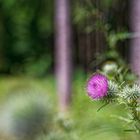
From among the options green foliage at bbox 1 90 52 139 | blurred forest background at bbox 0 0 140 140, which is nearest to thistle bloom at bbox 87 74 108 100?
blurred forest background at bbox 0 0 140 140

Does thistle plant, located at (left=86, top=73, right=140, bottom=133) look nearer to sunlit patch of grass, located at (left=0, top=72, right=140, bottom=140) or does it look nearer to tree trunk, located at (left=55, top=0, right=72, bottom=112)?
sunlit patch of grass, located at (left=0, top=72, right=140, bottom=140)

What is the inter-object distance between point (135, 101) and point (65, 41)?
5.30 m

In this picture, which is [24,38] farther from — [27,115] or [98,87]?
[98,87]

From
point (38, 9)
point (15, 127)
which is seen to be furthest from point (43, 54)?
point (15, 127)

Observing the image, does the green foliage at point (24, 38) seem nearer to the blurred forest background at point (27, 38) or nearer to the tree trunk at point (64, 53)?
the blurred forest background at point (27, 38)

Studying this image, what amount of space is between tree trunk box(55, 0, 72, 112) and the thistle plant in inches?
204

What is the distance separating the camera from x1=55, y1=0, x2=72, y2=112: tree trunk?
7242mm

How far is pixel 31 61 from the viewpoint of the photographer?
14.0 metres

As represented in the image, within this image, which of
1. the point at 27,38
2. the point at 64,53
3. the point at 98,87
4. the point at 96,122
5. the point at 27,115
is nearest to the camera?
the point at 98,87

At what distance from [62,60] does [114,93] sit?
546cm

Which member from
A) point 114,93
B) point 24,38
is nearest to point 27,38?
point 24,38

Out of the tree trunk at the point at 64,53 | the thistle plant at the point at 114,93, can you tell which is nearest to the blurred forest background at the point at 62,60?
the tree trunk at the point at 64,53

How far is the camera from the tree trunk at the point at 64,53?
724 cm

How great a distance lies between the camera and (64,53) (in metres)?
7.34
